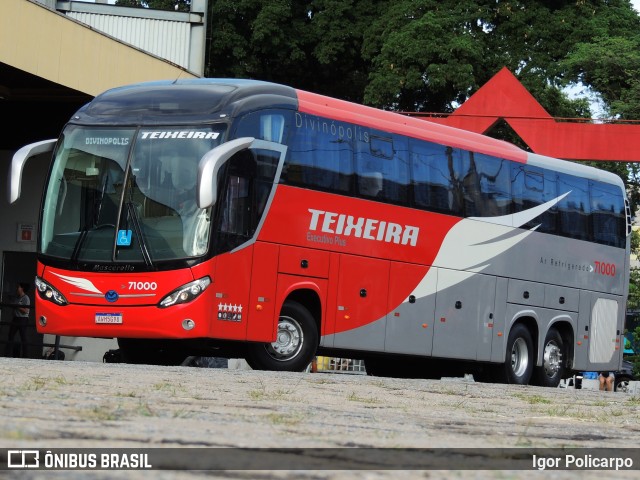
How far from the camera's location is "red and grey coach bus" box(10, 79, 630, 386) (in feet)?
53.1

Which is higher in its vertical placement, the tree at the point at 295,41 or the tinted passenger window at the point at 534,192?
the tree at the point at 295,41

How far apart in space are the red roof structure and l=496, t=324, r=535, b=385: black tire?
8614mm

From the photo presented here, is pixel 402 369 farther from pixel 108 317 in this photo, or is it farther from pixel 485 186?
pixel 108 317

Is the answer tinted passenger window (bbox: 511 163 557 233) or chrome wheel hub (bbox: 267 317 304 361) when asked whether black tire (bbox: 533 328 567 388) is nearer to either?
tinted passenger window (bbox: 511 163 557 233)

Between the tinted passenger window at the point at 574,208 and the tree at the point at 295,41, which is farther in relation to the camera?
the tree at the point at 295,41

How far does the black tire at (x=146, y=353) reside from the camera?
18.0 m

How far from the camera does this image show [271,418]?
6.66 meters

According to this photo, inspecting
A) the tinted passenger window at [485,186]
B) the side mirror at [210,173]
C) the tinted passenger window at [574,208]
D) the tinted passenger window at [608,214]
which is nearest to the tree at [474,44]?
the tinted passenger window at [608,214]

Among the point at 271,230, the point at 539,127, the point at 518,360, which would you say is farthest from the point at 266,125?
the point at 539,127

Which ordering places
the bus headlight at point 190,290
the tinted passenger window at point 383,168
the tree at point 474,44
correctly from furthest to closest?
the tree at point 474,44 < the tinted passenger window at point 383,168 < the bus headlight at point 190,290

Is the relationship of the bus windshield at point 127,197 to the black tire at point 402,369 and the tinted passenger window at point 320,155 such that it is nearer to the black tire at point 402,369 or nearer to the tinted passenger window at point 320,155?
the tinted passenger window at point 320,155

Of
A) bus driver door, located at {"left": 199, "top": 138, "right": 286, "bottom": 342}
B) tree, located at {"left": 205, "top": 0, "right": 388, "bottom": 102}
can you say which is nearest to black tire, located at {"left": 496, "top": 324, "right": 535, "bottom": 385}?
bus driver door, located at {"left": 199, "top": 138, "right": 286, "bottom": 342}

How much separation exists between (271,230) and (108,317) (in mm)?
2165

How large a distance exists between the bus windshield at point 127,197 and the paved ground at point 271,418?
4580 millimetres
